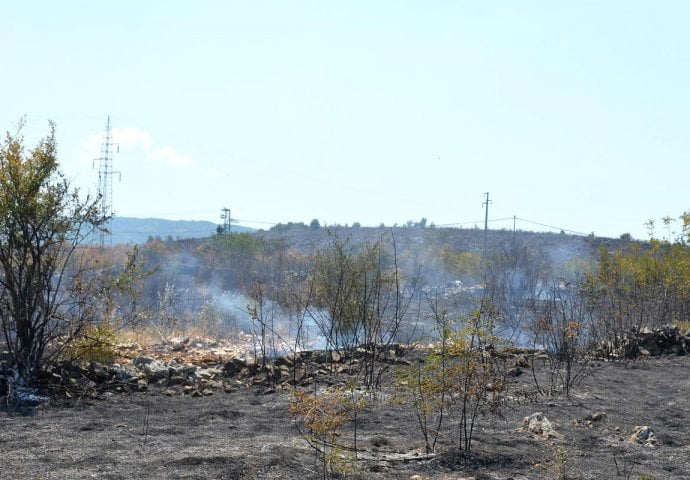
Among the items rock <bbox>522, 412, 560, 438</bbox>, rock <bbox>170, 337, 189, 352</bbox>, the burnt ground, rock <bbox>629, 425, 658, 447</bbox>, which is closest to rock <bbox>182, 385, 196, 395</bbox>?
the burnt ground

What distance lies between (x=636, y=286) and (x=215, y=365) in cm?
1096

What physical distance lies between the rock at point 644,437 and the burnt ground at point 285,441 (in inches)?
4.0

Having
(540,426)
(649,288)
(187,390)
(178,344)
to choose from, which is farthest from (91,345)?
(649,288)

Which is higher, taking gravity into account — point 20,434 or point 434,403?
point 434,403

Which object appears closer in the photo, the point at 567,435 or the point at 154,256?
the point at 567,435

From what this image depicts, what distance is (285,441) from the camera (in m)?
7.71

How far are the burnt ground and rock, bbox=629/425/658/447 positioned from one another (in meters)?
0.10

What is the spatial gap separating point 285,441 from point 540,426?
2564mm

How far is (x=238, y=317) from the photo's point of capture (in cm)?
2914

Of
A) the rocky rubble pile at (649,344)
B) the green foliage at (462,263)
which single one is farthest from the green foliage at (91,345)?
the green foliage at (462,263)

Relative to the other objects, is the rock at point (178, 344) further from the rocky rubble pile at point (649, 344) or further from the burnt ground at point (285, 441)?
the rocky rubble pile at point (649, 344)

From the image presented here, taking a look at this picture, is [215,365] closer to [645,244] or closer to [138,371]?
[138,371]

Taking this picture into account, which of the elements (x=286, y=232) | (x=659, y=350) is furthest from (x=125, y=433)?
(x=286, y=232)

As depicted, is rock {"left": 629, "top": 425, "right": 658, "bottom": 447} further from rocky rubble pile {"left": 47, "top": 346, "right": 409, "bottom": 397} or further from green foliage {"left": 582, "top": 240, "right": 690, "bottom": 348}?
green foliage {"left": 582, "top": 240, "right": 690, "bottom": 348}
